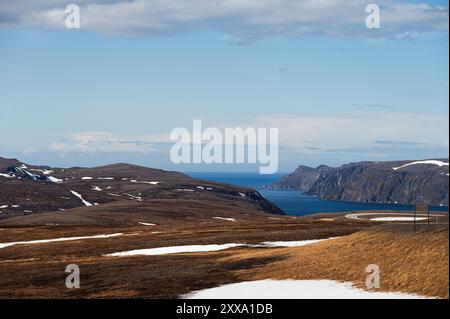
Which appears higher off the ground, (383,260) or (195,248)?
(383,260)

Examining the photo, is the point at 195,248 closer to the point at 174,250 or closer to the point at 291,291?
the point at 174,250

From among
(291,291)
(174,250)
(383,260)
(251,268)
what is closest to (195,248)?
(174,250)

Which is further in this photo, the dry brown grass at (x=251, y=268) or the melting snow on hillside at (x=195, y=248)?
Result: the melting snow on hillside at (x=195, y=248)

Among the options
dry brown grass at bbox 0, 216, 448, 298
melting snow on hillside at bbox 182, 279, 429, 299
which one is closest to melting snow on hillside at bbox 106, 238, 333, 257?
dry brown grass at bbox 0, 216, 448, 298

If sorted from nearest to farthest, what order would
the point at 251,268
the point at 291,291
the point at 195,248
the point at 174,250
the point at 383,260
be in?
the point at 291,291 → the point at 383,260 → the point at 251,268 → the point at 174,250 → the point at 195,248

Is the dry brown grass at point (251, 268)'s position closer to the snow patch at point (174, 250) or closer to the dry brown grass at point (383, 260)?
the dry brown grass at point (383, 260)

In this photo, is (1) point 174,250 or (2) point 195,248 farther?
(2) point 195,248

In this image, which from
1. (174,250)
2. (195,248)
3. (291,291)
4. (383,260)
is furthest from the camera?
(195,248)

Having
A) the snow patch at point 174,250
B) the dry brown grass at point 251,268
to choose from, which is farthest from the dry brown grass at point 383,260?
the snow patch at point 174,250
